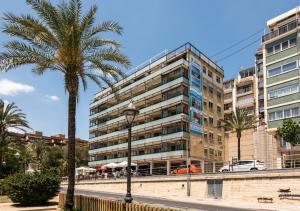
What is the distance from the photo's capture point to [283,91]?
5478 cm

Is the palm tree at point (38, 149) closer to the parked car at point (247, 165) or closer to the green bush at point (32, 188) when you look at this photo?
the parked car at point (247, 165)

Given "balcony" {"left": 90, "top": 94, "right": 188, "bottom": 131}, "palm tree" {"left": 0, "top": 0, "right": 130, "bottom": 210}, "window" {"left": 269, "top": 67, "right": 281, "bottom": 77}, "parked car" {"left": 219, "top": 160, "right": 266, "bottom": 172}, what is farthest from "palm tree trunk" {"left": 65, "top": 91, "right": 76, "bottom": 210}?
"window" {"left": 269, "top": 67, "right": 281, "bottom": 77}

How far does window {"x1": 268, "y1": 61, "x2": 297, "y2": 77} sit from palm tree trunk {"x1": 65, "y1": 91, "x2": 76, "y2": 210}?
1588 inches

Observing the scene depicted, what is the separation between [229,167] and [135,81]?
135ft

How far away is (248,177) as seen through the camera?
101 feet

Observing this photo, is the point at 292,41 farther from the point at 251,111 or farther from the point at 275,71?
the point at 251,111

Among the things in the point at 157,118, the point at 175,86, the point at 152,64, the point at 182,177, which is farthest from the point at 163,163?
the point at 182,177

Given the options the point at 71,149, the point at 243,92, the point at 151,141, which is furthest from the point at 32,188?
the point at 243,92

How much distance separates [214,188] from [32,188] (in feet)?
52.4

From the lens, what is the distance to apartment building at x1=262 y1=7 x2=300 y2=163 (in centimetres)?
5316

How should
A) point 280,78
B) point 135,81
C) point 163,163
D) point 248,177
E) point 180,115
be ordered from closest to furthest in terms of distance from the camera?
point 248,177
point 280,78
point 180,115
point 163,163
point 135,81

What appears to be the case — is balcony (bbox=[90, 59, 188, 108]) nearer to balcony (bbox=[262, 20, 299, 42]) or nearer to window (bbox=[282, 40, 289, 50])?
balcony (bbox=[262, 20, 299, 42])

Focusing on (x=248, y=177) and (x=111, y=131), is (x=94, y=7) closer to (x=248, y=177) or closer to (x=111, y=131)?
(x=248, y=177)

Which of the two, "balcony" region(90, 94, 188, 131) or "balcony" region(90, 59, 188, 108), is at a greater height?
"balcony" region(90, 59, 188, 108)
